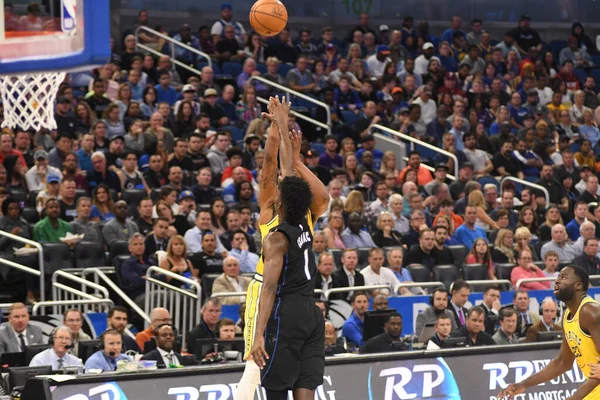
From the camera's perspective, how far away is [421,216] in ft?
51.8

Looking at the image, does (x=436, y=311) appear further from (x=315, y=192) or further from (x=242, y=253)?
(x=315, y=192)

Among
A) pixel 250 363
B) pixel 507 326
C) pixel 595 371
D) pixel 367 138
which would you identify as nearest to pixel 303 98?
pixel 367 138

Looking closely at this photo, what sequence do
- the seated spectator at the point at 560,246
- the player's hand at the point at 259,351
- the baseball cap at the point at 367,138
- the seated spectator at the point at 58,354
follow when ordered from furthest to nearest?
the baseball cap at the point at 367,138 → the seated spectator at the point at 560,246 → the seated spectator at the point at 58,354 → the player's hand at the point at 259,351

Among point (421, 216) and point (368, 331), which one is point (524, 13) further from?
point (368, 331)

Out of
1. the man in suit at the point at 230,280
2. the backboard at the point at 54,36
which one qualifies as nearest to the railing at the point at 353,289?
the man in suit at the point at 230,280

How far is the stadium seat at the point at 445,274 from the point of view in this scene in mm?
14766

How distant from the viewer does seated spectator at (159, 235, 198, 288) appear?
1338 centimetres

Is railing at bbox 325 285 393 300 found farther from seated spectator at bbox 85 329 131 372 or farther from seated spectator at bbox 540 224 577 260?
seated spectator at bbox 540 224 577 260

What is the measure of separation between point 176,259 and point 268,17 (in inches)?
173

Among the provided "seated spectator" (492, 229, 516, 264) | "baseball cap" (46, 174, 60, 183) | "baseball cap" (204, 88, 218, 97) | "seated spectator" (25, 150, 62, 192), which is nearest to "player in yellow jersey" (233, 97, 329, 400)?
"baseball cap" (46, 174, 60, 183)

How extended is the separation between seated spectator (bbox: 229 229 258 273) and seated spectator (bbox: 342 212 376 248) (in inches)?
63.6

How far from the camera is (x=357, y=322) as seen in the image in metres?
12.8

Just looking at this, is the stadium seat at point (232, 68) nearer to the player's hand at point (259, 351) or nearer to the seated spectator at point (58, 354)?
the seated spectator at point (58, 354)

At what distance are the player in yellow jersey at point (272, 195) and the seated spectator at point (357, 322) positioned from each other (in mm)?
4703
